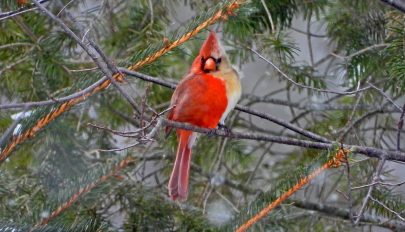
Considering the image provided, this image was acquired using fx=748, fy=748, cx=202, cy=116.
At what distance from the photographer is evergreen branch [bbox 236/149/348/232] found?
1869mm

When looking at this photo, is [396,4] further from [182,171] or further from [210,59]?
[182,171]

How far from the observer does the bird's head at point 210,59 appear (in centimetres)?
223

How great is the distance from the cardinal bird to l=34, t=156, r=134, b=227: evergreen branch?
0.51 feet

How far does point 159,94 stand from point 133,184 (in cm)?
64

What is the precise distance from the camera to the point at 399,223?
8.14 ft

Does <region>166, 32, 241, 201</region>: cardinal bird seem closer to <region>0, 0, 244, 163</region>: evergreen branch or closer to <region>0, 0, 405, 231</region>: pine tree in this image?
<region>0, 0, 405, 231</region>: pine tree

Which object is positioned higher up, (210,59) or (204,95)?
(210,59)

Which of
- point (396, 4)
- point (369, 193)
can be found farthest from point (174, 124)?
point (396, 4)

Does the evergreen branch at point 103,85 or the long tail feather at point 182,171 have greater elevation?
the evergreen branch at point 103,85

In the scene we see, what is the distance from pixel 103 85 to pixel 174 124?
226mm

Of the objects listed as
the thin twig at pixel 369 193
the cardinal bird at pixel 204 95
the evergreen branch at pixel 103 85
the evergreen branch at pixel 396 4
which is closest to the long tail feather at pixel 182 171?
the cardinal bird at pixel 204 95

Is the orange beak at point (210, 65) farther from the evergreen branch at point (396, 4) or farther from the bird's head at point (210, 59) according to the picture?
the evergreen branch at point (396, 4)

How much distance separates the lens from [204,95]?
2252 mm

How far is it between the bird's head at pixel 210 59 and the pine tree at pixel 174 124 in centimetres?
5
